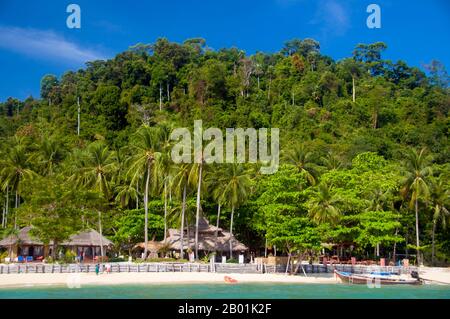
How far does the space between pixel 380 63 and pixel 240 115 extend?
4308 centimetres

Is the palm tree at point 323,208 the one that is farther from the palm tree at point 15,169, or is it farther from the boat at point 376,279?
the palm tree at point 15,169

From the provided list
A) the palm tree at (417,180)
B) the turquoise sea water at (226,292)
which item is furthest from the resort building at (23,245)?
the palm tree at (417,180)

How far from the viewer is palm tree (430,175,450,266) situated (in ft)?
162

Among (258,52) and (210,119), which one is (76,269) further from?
(258,52)

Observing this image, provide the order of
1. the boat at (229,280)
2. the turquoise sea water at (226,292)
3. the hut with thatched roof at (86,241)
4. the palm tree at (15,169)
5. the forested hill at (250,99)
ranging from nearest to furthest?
the turquoise sea water at (226,292) → the boat at (229,280) → the hut with thatched roof at (86,241) → the palm tree at (15,169) → the forested hill at (250,99)

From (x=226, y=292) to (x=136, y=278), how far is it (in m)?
8.30

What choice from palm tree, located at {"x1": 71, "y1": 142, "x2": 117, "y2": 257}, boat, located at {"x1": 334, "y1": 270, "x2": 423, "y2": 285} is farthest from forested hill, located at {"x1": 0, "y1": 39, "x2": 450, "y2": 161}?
boat, located at {"x1": 334, "y1": 270, "x2": 423, "y2": 285}

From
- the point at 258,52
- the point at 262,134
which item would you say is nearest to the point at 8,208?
the point at 262,134

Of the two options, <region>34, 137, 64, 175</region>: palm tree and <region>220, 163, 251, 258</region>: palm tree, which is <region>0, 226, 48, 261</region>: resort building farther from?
<region>220, 163, 251, 258</region>: palm tree

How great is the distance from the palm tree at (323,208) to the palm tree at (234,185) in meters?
6.32

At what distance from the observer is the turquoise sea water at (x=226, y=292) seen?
2900 centimetres

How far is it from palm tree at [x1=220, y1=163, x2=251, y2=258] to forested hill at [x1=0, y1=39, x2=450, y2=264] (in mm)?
813

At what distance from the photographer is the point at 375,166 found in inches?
2210
